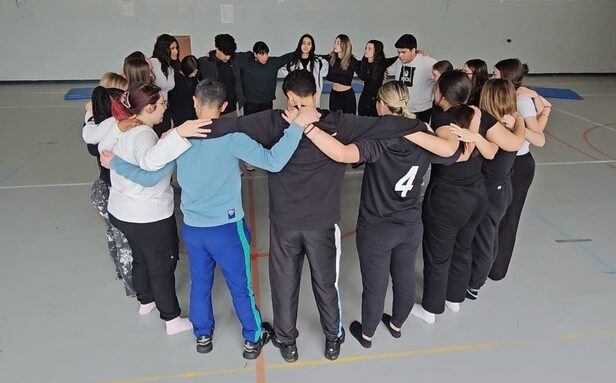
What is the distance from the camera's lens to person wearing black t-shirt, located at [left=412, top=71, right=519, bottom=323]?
2.41 meters

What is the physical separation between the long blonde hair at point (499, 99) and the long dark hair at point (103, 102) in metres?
2.12

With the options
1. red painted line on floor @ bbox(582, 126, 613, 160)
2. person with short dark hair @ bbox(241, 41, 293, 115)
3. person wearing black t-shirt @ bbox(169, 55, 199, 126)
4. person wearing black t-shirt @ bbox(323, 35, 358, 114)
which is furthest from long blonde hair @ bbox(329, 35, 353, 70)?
red painted line on floor @ bbox(582, 126, 613, 160)

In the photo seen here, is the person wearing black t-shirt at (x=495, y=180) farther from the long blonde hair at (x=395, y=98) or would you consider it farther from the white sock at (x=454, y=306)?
the long blonde hair at (x=395, y=98)

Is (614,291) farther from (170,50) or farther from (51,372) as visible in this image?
(170,50)

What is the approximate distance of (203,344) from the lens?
8.53ft

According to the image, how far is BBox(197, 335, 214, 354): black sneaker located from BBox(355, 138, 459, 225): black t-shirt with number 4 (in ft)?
3.69

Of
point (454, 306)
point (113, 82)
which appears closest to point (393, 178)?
point (454, 306)

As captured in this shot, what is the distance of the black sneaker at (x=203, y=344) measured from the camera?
2.60m

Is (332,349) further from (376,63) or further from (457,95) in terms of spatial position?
(376,63)

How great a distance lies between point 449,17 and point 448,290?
11.0m

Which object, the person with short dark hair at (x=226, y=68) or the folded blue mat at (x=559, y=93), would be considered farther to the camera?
the folded blue mat at (x=559, y=93)

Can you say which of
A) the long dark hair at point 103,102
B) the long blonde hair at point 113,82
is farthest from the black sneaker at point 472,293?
the long blonde hair at point 113,82

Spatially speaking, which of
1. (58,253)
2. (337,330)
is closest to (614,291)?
(337,330)

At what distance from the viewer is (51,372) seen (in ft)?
8.10
